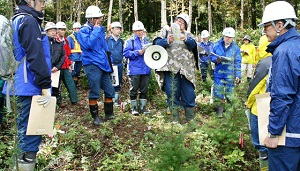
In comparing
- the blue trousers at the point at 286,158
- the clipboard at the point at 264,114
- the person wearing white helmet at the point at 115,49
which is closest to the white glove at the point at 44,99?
the clipboard at the point at 264,114

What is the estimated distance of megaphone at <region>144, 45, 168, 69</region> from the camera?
6.54 metres

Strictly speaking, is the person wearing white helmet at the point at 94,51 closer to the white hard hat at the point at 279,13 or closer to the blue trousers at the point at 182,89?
the blue trousers at the point at 182,89

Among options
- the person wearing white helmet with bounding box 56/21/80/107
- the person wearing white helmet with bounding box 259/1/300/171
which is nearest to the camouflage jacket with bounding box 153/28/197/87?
the person wearing white helmet with bounding box 56/21/80/107

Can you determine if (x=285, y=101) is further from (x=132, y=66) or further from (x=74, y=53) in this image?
(x=74, y=53)

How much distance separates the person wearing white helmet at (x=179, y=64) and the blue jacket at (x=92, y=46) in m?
1.21

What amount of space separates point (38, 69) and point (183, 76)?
11.7 ft

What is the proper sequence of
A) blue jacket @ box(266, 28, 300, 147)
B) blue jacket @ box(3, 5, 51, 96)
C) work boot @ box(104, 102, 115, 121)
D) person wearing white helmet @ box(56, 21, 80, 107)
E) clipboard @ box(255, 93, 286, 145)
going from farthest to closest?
person wearing white helmet @ box(56, 21, 80, 107) < work boot @ box(104, 102, 115, 121) < blue jacket @ box(3, 5, 51, 96) < clipboard @ box(255, 93, 286, 145) < blue jacket @ box(266, 28, 300, 147)

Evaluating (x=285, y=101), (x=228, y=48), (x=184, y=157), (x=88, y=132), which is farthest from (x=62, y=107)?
(x=285, y=101)

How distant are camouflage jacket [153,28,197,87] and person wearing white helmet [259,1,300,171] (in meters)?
3.29

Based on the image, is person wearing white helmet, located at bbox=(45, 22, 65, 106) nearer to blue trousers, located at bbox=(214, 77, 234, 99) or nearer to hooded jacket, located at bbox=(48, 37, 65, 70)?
hooded jacket, located at bbox=(48, 37, 65, 70)

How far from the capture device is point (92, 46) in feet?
19.6

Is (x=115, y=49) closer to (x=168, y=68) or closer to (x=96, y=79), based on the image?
(x=168, y=68)

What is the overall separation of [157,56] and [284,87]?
12.6 feet

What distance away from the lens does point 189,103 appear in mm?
6727
